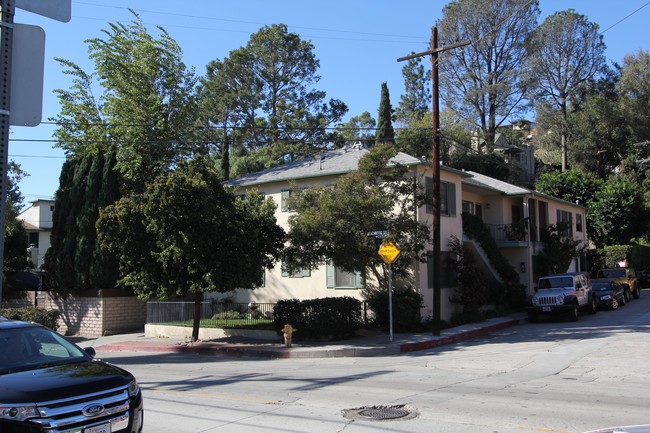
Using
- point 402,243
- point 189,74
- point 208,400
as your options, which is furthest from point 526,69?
point 208,400

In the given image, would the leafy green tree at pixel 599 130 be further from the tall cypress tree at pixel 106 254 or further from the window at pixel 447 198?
the tall cypress tree at pixel 106 254

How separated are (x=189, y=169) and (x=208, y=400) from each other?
10.5 m

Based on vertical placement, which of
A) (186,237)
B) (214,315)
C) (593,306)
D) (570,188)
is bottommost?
(214,315)

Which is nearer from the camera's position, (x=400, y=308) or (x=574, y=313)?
(x=400, y=308)

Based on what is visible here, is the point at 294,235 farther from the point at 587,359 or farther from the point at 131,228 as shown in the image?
the point at 587,359

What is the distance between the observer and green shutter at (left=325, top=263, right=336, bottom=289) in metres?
24.0

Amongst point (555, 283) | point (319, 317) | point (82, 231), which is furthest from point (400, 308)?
point (82, 231)

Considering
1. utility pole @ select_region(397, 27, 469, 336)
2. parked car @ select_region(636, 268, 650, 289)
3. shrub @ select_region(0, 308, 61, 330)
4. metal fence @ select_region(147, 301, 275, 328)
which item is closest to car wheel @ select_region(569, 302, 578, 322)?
utility pole @ select_region(397, 27, 469, 336)

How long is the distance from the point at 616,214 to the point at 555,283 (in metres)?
25.3

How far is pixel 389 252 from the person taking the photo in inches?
720

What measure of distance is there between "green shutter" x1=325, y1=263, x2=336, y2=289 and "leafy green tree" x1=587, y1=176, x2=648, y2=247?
31.5m

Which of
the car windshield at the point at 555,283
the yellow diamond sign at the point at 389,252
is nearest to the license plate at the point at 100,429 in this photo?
the yellow diamond sign at the point at 389,252

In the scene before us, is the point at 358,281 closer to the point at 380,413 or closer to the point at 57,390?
the point at 380,413

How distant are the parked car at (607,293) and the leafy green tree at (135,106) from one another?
80.8ft
